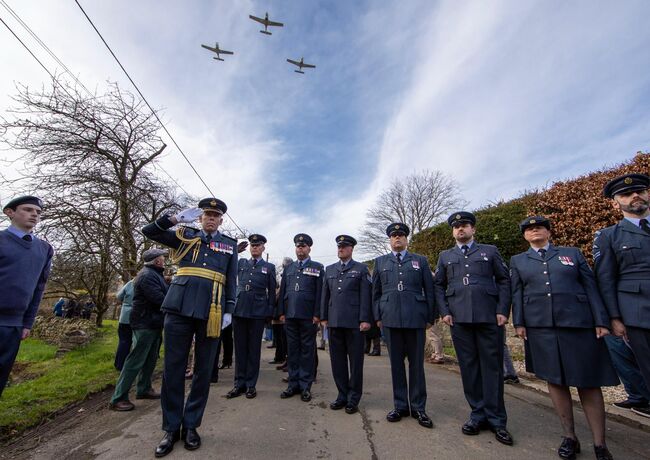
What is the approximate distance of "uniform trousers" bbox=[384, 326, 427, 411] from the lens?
358 cm

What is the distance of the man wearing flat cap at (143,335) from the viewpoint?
4.05 metres

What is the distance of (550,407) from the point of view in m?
4.03

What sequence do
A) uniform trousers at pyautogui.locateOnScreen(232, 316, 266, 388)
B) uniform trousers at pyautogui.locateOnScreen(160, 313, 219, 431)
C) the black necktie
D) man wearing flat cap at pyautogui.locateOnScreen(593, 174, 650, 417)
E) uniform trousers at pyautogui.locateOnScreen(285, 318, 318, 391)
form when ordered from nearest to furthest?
man wearing flat cap at pyautogui.locateOnScreen(593, 174, 650, 417) → the black necktie → uniform trousers at pyautogui.locateOnScreen(160, 313, 219, 431) → uniform trousers at pyautogui.locateOnScreen(285, 318, 318, 391) → uniform trousers at pyautogui.locateOnScreen(232, 316, 266, 388)

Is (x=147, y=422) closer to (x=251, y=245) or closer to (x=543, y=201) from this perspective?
(x=251, y=245)

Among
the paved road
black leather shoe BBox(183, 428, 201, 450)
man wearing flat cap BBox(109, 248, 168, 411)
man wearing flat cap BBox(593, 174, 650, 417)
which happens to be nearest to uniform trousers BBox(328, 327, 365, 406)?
the paved road

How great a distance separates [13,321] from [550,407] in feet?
19.1

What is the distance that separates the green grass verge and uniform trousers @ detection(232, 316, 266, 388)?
7.18 feet

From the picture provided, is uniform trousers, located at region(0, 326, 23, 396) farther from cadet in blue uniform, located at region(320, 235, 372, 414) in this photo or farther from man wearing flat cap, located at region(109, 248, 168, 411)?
cadet in blue uniform, located at region(320, 235, 372, 414)

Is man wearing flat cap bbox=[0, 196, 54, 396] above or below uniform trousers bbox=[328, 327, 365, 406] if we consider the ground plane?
above

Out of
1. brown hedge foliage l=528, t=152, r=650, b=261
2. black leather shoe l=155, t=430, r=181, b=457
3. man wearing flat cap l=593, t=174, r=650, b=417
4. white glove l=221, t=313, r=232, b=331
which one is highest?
brown hedge foliage l=528, t=152, r=650, b=261

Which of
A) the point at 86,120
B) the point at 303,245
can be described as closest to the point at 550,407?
the point at 303,245

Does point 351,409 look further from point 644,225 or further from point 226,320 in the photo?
point 644,225

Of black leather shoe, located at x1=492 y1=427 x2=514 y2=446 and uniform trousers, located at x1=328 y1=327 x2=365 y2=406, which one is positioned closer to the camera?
black leather shoe, located at x1=492 y1=427 x2=514 y2=446

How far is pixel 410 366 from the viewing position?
3648 millimetres
